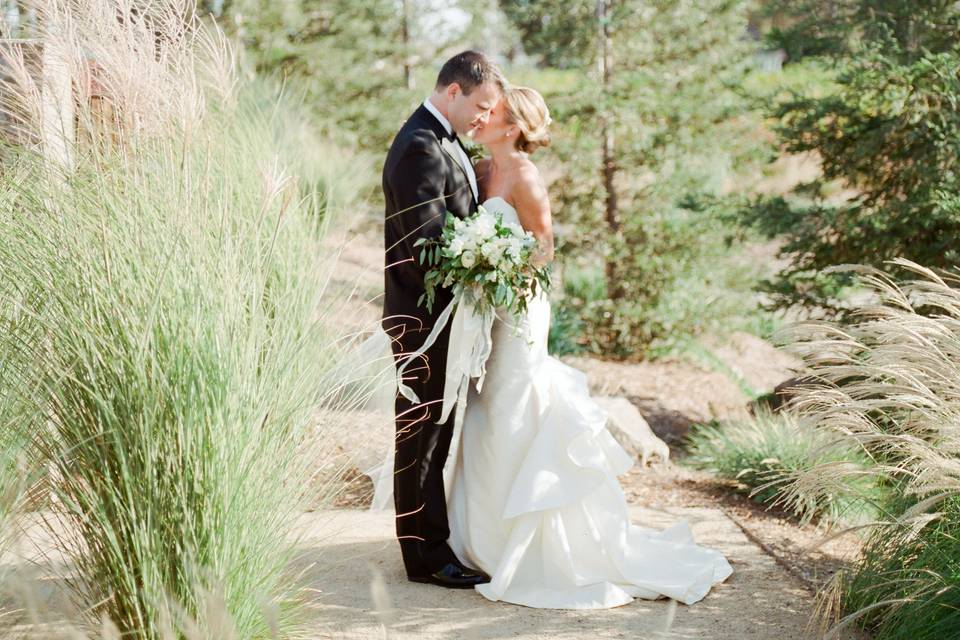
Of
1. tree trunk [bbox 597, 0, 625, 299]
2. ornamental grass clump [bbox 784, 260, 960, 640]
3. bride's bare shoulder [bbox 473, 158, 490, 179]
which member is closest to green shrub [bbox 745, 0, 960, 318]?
tree trunk [bbox 597, 0, 625, 299]

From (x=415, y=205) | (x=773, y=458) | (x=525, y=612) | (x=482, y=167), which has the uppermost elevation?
(x=482, y=167)

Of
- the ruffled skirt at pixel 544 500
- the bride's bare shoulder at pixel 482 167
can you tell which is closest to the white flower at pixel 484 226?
the ruffled skirt at pixel 544 500

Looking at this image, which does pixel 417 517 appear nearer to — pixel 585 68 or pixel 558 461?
pixel 558 461

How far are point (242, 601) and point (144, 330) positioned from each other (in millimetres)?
944

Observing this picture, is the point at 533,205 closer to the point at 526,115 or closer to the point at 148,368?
the point at 526,115

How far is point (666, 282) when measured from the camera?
1019 centimetres

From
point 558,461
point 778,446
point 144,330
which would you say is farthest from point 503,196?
point 778,446

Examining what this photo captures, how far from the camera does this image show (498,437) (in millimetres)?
4410

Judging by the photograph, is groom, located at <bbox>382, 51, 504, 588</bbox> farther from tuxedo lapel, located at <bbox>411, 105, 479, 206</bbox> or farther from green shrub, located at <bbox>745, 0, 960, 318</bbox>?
green shrub, located at <bbox>745, 0, 960, 318</bbox>

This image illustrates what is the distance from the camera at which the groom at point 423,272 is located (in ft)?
13.6

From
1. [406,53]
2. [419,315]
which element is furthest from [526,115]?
[406,53]

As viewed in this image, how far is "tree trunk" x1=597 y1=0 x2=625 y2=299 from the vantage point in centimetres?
998

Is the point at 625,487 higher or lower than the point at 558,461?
lower

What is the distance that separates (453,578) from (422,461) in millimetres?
563
